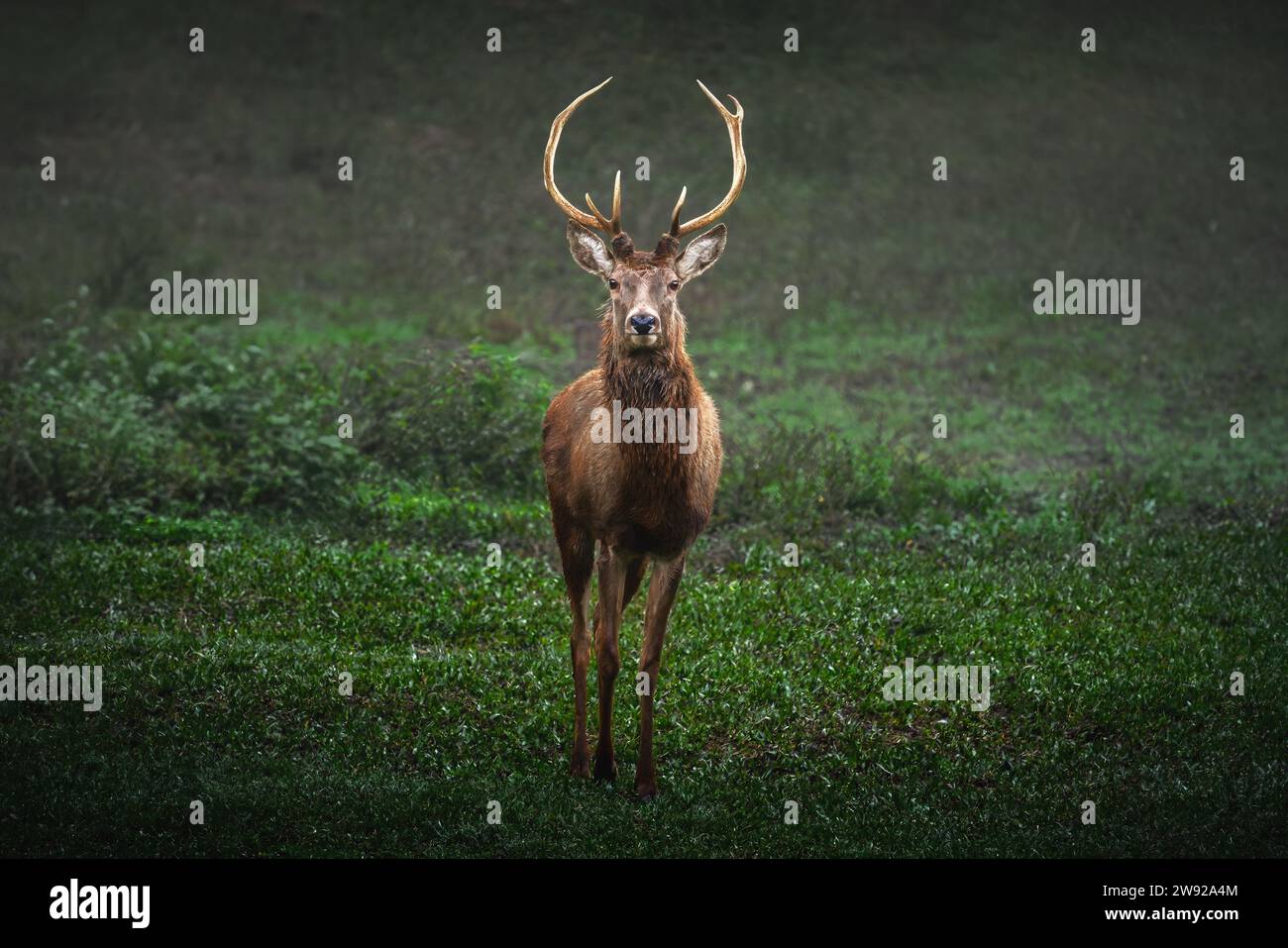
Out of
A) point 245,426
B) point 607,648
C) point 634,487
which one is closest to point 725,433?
point 245,426

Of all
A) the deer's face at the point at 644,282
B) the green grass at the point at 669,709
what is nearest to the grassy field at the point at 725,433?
the green grass at the point at 669,709

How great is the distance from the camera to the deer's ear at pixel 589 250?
8781mm

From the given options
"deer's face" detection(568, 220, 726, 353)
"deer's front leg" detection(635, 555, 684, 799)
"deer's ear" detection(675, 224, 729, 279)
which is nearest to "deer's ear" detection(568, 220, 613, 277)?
"deer's face" detection(568, 220, 726, 353)

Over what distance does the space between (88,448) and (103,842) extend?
6538 mm

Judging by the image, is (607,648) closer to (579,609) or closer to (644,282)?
(579,609)

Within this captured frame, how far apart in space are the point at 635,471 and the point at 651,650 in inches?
41.8

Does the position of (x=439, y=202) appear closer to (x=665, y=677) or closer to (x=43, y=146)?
(x=43, y=146)

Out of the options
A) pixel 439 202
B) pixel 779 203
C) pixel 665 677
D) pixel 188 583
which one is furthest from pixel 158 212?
pixel 665 677

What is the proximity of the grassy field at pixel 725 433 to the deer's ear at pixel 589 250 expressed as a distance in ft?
9.51

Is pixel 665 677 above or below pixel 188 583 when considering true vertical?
below

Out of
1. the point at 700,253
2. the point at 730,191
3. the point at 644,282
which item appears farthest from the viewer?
the point at 730,191

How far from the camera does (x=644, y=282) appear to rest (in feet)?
26.8

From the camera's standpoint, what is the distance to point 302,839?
776cm

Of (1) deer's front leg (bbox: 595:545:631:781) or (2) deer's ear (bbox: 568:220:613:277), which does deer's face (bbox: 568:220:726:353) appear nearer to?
(2) deer's ear (bbox: 568:220:613:277)
